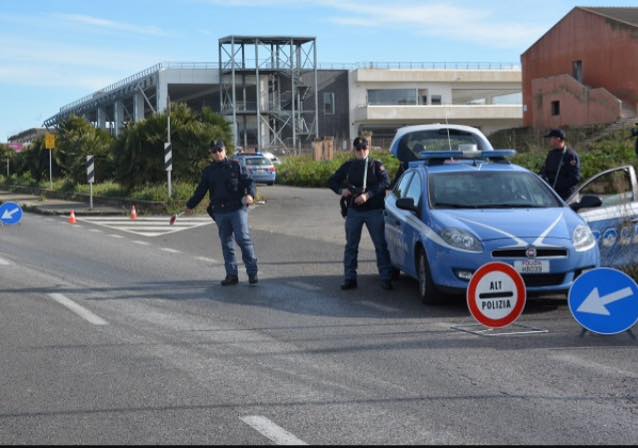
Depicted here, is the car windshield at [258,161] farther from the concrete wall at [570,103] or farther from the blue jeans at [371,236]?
the blue jeans at [371,236]

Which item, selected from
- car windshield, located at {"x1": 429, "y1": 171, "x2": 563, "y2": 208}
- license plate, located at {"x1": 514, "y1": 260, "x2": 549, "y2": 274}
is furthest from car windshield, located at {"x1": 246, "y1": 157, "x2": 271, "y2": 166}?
license plate, located at {"x1": 514, "y1": 260, "x2": 549, "y2": 274}

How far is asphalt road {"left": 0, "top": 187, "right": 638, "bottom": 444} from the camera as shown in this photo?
6.01 metres

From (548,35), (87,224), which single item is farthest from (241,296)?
(548,35)

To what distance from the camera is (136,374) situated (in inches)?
300

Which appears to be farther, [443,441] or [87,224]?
[87,224]

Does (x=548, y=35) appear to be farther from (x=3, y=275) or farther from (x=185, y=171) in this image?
(x=3, y=275)

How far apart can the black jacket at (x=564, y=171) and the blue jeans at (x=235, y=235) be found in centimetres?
413

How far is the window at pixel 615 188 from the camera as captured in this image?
470 inches

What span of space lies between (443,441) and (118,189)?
30.2 metres

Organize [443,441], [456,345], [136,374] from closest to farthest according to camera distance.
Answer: [443,441] → [136,374] → [456,345]

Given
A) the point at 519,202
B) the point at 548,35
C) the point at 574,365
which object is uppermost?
the point at 548,35

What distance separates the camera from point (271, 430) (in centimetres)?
594

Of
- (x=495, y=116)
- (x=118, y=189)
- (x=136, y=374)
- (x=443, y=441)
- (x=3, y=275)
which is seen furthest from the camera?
(x=495, y=116)

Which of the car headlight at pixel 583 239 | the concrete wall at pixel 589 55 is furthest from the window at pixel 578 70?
the car headlight at pixel 583 239
